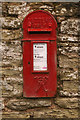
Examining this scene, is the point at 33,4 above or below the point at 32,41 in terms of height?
above

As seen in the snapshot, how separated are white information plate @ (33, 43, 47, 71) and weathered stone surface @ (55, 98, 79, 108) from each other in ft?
1.84

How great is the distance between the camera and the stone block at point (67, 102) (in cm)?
238

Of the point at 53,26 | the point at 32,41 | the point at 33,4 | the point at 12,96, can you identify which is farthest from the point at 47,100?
the point at 33,4

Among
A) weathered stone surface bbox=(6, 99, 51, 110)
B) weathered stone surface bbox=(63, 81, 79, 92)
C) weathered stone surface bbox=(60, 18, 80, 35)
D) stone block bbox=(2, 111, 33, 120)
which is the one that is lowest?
stone block bbox=(2, 111, 33, 120)

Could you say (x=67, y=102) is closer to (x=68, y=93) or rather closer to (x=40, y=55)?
(x=68, y=93)

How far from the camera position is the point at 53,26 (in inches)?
90.9

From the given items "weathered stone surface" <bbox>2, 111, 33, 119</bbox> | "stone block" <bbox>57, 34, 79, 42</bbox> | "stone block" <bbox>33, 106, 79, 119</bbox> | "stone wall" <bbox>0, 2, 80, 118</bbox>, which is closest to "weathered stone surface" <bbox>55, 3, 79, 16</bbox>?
"stone wall" <bbox>0, 2, 80, 118</bbox>

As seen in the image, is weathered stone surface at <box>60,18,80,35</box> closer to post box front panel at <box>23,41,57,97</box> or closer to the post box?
the post box

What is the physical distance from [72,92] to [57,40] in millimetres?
852

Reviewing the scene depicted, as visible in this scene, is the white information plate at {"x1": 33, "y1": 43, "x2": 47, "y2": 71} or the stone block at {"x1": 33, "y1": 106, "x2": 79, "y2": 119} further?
the stone block at {"x1": 33, "y1": 106, "x2": 79, "y2": 119}

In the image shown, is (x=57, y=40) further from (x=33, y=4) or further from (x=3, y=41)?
(x=3, y=41)

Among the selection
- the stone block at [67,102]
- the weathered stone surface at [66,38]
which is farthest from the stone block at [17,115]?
the weathered stone surface at [66,38]

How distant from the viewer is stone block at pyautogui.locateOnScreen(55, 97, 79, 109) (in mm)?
2377

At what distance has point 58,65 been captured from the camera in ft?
7.86
